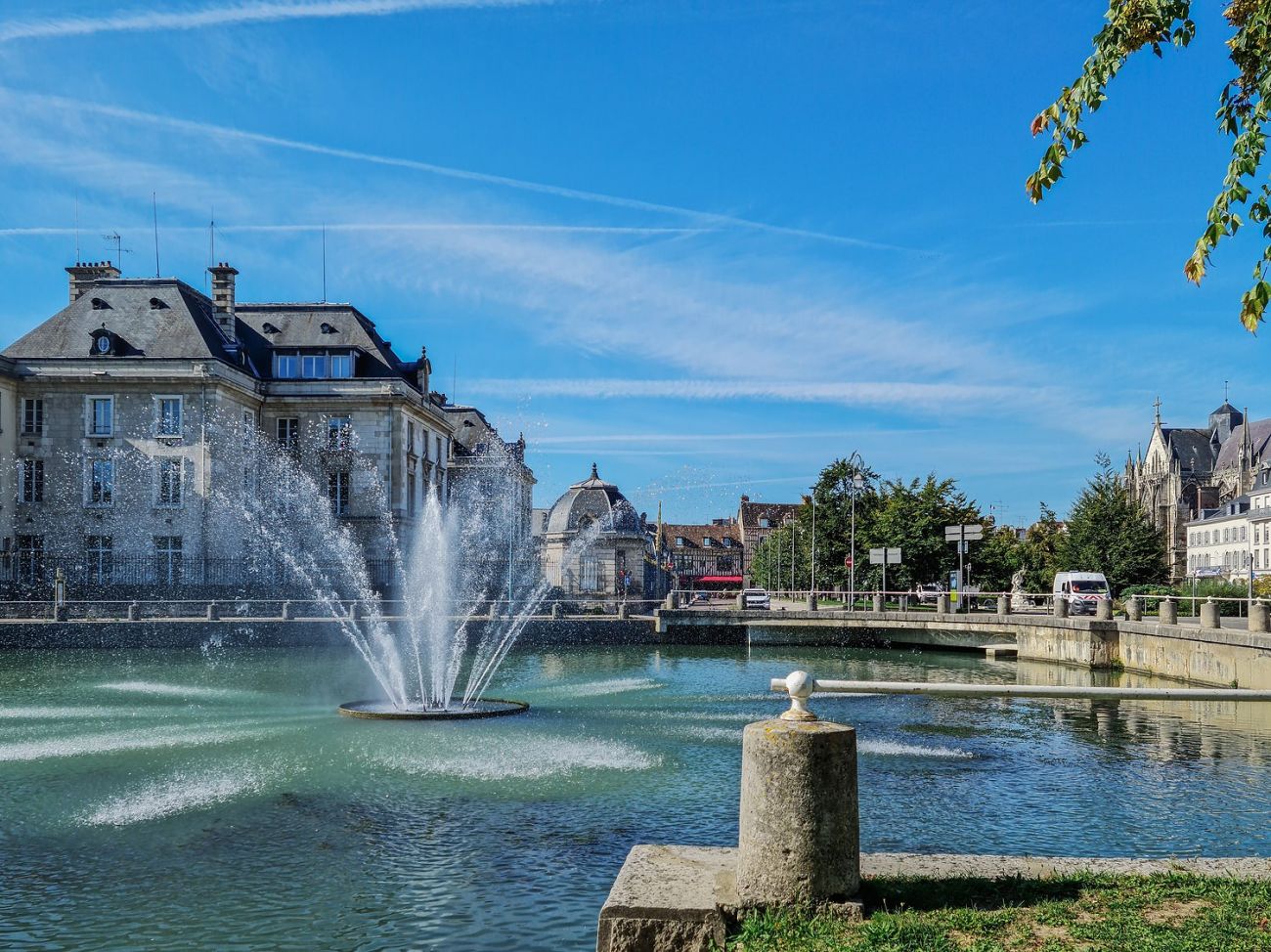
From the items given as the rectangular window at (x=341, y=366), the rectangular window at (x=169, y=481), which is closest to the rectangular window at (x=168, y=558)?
the rectangular window at (x=169, y=481)

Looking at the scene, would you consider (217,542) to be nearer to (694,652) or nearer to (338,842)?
(694,652)

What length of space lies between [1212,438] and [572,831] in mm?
126557

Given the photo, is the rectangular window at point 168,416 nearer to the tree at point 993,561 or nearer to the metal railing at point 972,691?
the tree at point 993,561

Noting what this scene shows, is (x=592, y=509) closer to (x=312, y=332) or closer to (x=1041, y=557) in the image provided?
(x=312, y=332)

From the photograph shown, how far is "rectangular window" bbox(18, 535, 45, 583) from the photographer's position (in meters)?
53.0

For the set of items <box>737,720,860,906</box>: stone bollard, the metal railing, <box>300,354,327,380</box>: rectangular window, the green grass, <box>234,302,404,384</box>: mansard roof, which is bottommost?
the green grass

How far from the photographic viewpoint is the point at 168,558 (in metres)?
53.8

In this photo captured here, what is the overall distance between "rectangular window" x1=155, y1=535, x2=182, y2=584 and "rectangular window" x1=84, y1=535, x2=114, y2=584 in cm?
217

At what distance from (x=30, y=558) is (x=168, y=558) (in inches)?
256

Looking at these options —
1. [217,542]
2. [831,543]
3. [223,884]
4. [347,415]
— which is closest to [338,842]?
[223,884]

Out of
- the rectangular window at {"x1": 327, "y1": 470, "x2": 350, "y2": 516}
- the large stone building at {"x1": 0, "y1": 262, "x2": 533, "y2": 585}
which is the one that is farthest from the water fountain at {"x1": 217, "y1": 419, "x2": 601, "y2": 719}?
the large stone building at {"x1": 0, "y1": 262, "x2": 533, "y2": 585}

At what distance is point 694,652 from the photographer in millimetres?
44344

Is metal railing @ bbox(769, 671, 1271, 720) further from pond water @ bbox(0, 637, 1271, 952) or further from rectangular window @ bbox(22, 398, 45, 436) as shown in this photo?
rectangular window @ bbox(22, 398, 45, 436)

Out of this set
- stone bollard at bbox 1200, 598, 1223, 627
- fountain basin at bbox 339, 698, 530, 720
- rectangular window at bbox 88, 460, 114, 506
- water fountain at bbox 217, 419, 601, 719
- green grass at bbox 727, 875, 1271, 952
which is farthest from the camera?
rectangular window at bbox 88, 460, 114, 506
